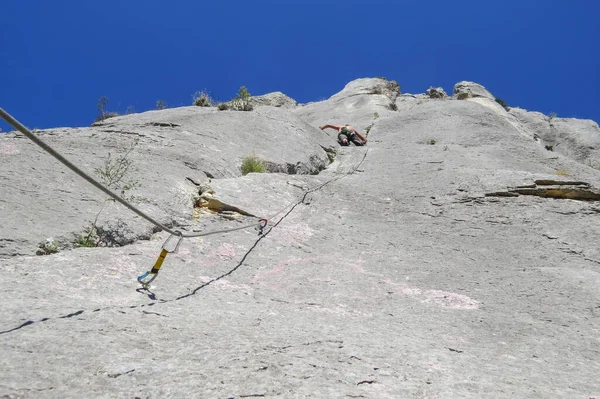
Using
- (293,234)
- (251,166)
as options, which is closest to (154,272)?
(293,234)

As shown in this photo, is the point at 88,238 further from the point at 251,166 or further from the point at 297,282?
the point at 251,166

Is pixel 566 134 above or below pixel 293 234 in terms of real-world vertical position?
above

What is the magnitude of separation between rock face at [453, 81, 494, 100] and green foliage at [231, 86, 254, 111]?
62.5 feet

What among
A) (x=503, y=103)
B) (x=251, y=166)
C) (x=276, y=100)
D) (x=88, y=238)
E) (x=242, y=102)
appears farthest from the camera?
(x=503, y=103)

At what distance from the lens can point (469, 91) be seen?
30.3 metres

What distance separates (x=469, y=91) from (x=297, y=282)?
2822cm

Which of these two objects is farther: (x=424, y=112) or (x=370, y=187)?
(x=424, y=112)

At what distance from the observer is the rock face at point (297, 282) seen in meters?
3.17

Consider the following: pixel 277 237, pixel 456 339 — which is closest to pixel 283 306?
pixel 456 339

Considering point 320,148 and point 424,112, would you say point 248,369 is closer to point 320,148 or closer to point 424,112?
point 320,148

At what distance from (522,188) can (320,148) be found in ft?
19.8

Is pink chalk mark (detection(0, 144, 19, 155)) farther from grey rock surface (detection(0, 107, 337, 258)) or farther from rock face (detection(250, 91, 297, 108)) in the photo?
rock face (detection(250, 91, 297, 108))

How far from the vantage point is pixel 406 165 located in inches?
478

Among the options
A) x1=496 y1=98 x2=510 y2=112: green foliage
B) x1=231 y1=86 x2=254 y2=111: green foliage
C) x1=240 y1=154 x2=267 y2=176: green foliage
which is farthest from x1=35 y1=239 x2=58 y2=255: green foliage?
x1=496 y1=98 x2=510 y2=112: green foliage
